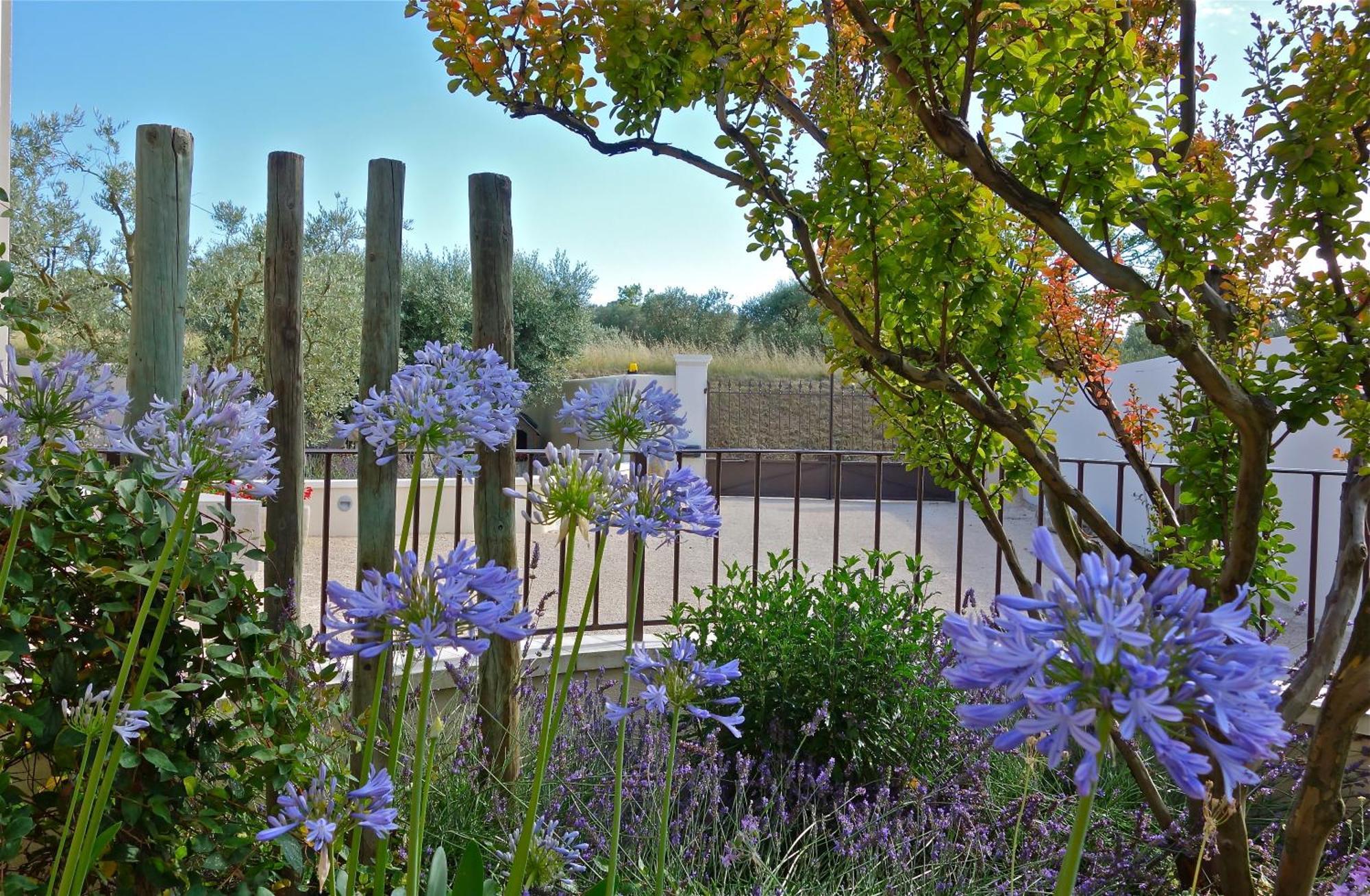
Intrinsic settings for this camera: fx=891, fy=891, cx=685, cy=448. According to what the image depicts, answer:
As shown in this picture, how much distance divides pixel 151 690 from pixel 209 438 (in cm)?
105

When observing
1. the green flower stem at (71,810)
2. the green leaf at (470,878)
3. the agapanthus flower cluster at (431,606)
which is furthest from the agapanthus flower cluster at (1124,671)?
the green leaf at (470,878)

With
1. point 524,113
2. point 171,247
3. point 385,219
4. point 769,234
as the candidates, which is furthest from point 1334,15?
point 171,247

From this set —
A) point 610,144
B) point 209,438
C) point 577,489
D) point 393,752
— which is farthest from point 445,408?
point 610,144

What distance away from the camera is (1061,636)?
535mm

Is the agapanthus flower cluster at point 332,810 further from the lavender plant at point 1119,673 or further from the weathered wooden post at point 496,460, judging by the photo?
the weathered wooden post at point 496,460

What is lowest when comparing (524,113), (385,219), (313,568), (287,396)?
(313,568)

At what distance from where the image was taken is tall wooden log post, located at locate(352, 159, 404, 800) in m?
2.28

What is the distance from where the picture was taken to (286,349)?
89.0 inches

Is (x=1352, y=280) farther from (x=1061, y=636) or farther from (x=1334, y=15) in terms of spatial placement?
(x=1061, y=636)

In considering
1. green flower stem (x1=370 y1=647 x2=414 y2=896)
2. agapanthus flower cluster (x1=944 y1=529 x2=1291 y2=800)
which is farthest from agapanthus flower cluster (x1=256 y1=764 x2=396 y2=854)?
agapanthus flower cluster (x1=944 y1=529 x2=1291 y2=800)

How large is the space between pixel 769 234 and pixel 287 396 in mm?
1438

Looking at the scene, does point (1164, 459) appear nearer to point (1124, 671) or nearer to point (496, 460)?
point (496, 460)

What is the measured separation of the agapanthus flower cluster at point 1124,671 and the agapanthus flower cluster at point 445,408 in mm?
724

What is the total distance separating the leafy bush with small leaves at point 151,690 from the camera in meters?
1.58
